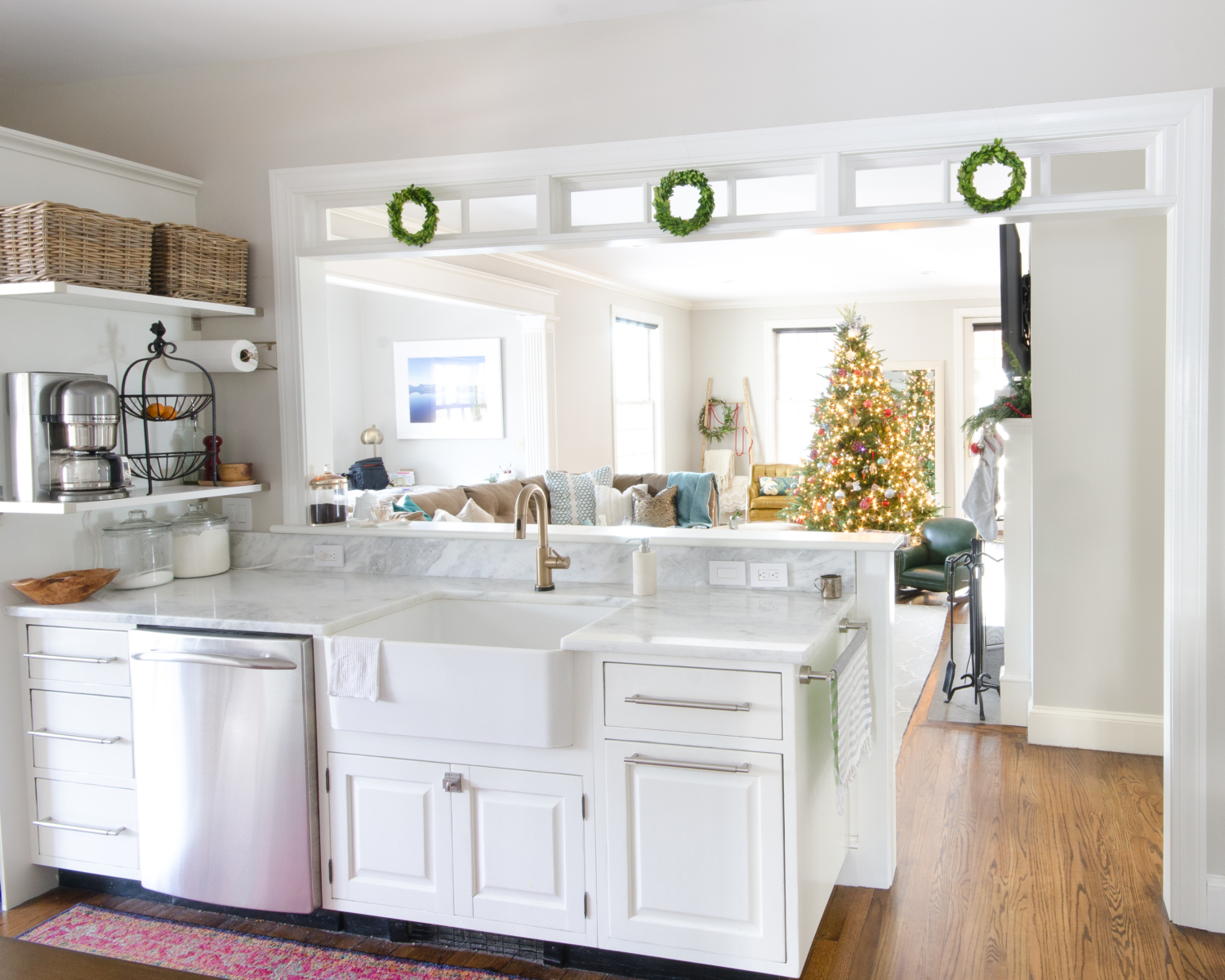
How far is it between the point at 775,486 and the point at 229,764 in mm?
8748

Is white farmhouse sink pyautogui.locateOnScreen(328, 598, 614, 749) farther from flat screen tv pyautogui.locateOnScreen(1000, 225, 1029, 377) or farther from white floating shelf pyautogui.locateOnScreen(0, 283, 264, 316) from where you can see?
flat screen tv pyautogui.locateOnScreen(1000, 225, 1029, 377)

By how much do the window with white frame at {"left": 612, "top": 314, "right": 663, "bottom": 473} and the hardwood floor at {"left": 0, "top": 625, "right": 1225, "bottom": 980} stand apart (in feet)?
20.7

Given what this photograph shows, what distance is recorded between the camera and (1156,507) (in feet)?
12.2

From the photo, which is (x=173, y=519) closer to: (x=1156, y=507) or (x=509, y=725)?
(x=509, y=725)

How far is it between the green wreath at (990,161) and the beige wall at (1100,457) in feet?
4.37

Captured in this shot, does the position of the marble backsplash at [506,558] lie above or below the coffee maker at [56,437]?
Answer: below

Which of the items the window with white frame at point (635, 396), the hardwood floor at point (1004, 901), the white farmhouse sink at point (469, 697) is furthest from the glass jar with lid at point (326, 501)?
the window with white frame at point (635, 396)

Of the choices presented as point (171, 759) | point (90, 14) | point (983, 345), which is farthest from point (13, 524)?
point (983, 345)

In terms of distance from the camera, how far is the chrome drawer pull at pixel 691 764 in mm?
2211

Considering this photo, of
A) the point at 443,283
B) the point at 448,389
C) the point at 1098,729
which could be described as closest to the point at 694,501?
the point at 448,389

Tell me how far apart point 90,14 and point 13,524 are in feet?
5.14

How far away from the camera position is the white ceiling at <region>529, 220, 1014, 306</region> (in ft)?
25.0

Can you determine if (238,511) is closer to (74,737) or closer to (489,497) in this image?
(74,737)

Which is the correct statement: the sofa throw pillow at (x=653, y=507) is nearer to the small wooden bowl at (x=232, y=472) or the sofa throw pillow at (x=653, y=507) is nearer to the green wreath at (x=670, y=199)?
the small wooden bowl at (x=232, y=472)
